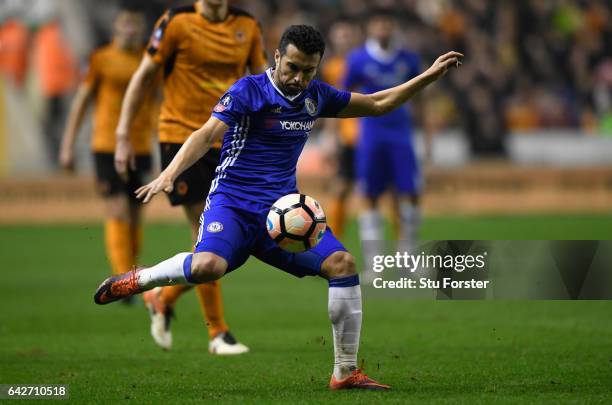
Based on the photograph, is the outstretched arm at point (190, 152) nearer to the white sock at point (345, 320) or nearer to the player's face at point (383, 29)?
the white sock at point (345, 320)

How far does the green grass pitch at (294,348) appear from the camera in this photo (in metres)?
6.81

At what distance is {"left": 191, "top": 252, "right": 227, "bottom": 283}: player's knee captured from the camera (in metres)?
6.73

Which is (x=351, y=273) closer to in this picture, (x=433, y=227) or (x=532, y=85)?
(x=433, y=227)

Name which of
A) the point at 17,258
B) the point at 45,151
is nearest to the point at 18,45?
the point at 45,151

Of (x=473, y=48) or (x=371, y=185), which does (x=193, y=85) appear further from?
(x=473, y=48)

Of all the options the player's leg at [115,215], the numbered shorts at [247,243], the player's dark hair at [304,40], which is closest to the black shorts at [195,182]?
the numbered shorts at [247,243]

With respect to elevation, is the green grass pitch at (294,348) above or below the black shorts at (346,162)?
below

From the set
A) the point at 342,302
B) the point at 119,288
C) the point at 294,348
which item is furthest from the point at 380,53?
the point at 342,302

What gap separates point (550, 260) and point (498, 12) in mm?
17890

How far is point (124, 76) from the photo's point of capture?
11.6m

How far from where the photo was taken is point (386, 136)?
13.2 m

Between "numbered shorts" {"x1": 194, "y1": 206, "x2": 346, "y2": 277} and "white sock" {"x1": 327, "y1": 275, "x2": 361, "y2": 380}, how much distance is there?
0.57 feet

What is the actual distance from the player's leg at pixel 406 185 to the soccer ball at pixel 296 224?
6.35 meters

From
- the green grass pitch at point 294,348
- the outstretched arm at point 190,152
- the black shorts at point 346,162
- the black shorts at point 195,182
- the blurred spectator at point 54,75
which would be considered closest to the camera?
the outstretched arm at point 190,152
